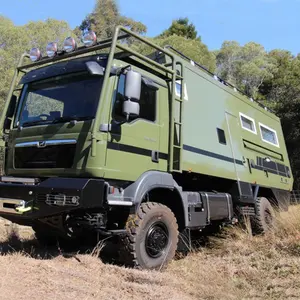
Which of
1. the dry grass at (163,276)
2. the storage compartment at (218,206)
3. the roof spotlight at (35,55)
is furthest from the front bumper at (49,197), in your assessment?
the storage compartment at (218,206)

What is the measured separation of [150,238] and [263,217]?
425cm

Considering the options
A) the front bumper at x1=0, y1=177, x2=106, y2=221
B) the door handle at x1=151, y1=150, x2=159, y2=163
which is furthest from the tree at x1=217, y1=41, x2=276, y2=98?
the front bumper at x1=0, y1=177, x2=106, y2=221

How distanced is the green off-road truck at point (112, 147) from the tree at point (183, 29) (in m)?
35.2

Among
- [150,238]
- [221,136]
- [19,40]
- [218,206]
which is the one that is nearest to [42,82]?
[150,238]

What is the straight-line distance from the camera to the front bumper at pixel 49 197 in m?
4.75

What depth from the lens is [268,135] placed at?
34.0ft

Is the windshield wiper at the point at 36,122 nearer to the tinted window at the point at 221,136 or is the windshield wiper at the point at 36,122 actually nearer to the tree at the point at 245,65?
the tinted window at the point at 221,136

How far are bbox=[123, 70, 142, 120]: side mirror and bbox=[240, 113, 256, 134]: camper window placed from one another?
4.35m

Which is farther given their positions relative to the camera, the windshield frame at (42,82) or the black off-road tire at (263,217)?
the black off-road tire at (263,217)

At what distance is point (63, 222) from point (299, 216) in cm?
439

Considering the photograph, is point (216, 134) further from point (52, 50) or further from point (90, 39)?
point (52, 50)

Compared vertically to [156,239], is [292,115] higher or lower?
higher

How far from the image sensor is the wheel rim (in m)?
5.54

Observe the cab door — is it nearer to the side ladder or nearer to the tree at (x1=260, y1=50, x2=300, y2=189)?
the side ladder
